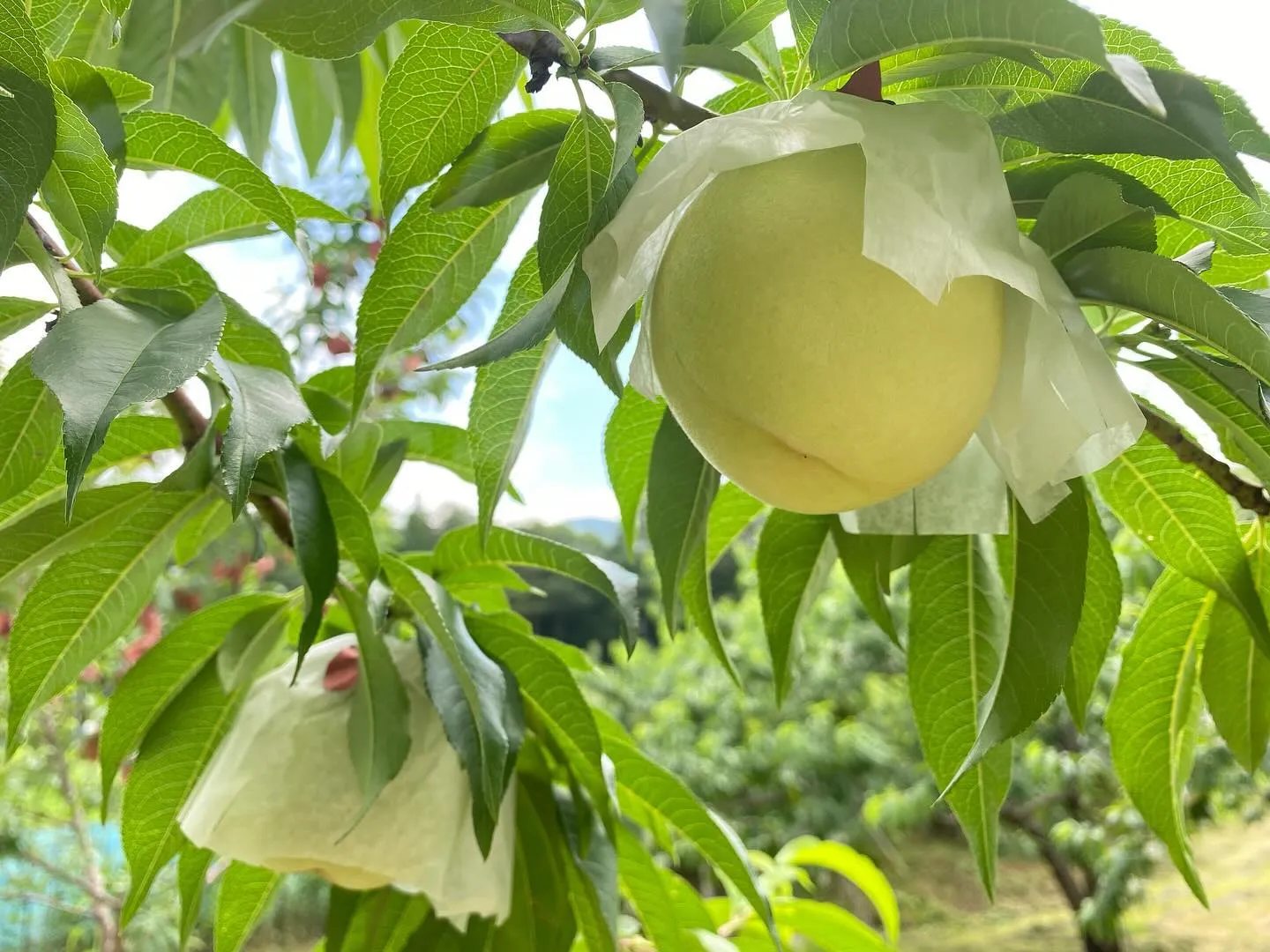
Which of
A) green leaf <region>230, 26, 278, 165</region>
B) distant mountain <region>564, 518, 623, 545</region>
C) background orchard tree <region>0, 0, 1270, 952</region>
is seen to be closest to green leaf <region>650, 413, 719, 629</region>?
background orchard tree <region>0, 0, 1270, 952</region>

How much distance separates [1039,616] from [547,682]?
0.66 feet

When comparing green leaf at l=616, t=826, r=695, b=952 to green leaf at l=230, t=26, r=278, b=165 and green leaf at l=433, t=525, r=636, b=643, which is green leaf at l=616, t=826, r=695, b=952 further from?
green leaf at l=230, t=26, r=278, b=165

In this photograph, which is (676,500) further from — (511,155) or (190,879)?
(190,879)

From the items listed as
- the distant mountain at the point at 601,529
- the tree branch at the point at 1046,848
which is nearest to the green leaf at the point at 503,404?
the distant mountain at the point at 601,529

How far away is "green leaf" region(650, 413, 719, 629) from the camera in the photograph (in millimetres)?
340

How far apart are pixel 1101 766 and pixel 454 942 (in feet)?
8.27

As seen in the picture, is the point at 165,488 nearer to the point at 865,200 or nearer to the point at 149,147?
the point at 149,147

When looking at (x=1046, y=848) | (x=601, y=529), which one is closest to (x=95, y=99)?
(x=1046, y=848)

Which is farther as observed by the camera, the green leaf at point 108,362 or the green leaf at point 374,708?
the green leaf at point 374,708

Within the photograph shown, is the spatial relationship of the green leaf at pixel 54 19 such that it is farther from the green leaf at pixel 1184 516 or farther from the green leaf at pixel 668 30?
the green leaf at pixel 1184 516

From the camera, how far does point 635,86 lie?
262 mm

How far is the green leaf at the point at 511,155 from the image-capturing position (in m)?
0.28

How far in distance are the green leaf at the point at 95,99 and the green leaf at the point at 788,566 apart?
244 millimetres

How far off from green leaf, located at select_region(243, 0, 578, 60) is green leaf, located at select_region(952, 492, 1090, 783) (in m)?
0.20
